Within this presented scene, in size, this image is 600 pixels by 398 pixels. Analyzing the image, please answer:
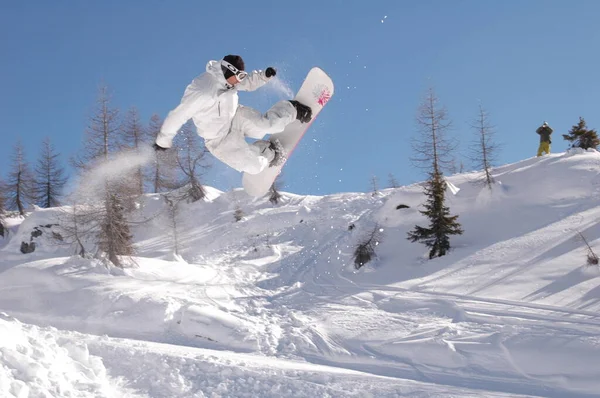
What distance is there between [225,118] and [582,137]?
22.6 meters

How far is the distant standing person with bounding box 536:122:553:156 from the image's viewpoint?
22.3 metres

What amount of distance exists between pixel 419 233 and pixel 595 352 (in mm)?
8522

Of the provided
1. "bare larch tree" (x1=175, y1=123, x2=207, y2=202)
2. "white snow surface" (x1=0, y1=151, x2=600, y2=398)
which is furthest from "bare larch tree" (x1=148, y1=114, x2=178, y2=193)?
"white snow surface" (x1=0, y1=151, x2=600, y2=398)

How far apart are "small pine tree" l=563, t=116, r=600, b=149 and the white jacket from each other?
2204 cm

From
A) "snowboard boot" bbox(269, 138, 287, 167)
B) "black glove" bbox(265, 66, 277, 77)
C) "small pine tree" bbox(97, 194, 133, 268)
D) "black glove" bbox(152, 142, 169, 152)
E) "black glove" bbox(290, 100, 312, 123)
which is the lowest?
"small pine tree" bbox(97, 194, 133, 268)

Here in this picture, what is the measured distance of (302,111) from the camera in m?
7.29

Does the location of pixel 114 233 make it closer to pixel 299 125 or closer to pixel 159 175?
pixel 299 125

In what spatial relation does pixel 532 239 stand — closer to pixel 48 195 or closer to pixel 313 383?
pixel 313 383

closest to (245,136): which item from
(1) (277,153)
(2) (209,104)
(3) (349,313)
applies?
(1) (277,153)

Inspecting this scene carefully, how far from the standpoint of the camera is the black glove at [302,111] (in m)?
7.23

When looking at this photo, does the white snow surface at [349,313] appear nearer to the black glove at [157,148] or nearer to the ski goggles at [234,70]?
the black glove at [157,148]

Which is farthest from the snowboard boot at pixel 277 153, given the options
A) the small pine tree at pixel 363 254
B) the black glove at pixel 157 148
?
the small pine tree at pixel 363 254

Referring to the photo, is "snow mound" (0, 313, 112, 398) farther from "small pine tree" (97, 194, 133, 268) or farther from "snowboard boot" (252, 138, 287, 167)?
"small pine tree" (97, 194, 133, 268)

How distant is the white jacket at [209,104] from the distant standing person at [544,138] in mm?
20875
